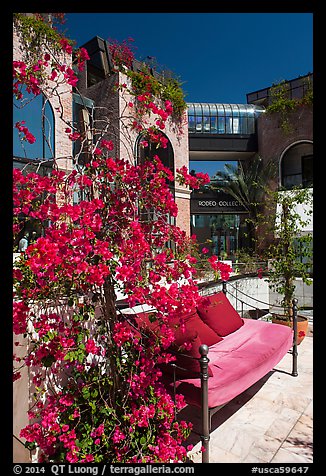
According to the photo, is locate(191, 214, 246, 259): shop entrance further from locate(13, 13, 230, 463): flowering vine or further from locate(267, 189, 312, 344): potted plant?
locate(13, 13, 230, 463): flowering vine

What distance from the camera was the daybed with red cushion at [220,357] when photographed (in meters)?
2.55

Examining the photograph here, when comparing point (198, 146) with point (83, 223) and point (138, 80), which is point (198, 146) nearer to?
point (138, 80)

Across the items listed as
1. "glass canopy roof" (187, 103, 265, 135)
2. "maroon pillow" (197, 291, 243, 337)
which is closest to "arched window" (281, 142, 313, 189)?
"glass canopy roof" (187, 103, 265, 135)

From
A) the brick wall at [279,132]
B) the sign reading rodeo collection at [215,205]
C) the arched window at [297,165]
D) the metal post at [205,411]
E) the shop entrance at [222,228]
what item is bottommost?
the metal post at [205,411]

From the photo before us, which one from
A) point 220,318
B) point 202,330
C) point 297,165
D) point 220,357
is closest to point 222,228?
point 297,165

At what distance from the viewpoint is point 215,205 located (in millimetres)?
17172

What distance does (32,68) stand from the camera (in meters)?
2.21

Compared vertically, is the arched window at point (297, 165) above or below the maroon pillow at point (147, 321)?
above

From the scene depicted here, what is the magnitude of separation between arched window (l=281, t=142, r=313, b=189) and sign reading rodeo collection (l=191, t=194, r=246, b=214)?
9.65 ft

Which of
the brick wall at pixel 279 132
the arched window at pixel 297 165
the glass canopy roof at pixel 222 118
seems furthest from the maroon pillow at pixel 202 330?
the glass canopy roof at pixel 222 118

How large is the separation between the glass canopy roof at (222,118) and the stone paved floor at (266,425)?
15.8m

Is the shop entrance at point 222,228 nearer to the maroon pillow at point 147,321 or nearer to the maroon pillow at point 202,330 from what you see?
the maroon pillow at point 202,330

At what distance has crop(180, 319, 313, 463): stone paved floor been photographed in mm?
2529

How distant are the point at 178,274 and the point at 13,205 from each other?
1.34 meters
